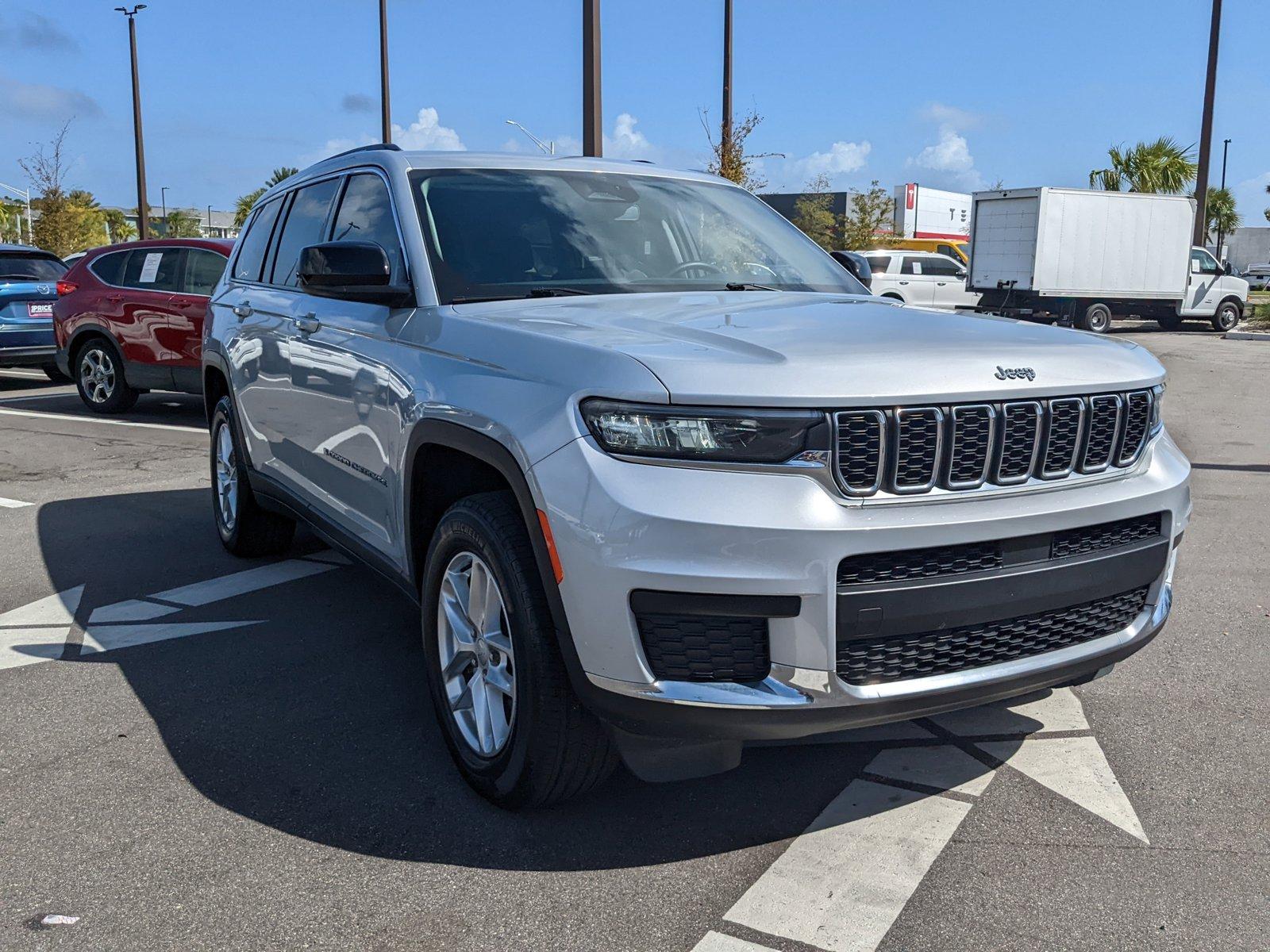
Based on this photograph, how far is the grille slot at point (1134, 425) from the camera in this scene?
308 centimetres

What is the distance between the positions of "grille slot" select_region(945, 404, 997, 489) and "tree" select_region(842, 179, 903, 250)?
39.0 meters

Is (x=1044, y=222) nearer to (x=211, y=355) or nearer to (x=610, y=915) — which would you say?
(x=211, y=355)

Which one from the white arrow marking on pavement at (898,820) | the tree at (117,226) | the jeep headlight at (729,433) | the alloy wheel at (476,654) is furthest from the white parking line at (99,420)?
the tree at (117,226)

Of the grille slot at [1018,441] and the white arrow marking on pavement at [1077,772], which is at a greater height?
the grille slot at [1018,441]

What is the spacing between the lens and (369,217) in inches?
167

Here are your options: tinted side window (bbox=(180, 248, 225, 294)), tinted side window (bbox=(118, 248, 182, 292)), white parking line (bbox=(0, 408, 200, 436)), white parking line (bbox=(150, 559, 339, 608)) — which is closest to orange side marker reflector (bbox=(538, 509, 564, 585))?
white parking line (bbox=(150, 559, 339, 608))

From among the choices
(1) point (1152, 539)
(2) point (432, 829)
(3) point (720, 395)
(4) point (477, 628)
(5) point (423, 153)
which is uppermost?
(5) point (423, 153)

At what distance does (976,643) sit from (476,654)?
52.5 inches

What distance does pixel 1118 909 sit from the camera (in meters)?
2.68

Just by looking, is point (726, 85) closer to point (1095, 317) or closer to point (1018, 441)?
point (1095, 317)

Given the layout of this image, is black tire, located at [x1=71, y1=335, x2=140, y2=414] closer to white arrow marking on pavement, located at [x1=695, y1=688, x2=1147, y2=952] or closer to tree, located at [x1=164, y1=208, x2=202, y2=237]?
white arrow marking on pavement, located at [x1=695, y1=688, x2=1147, y2=952]

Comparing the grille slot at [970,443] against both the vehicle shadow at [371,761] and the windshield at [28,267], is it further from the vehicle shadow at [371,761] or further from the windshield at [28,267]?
the windshield at [28,267]

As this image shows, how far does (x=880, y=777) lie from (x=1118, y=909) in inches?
31.6

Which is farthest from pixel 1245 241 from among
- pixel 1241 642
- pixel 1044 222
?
pixel 1241 642
